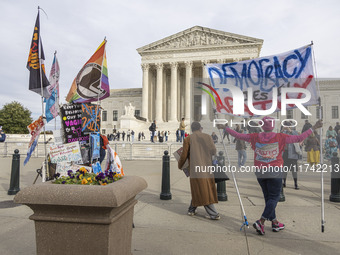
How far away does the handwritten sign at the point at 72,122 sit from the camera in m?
5.20

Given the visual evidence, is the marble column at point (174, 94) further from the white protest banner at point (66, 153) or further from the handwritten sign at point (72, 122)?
the white protest banner at point (66, 153)

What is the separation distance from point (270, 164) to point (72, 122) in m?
3.73

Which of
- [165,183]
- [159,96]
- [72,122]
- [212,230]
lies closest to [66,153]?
[72,122]

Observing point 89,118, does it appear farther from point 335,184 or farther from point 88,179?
point 335,184

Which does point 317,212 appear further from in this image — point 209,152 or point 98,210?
point 98,210

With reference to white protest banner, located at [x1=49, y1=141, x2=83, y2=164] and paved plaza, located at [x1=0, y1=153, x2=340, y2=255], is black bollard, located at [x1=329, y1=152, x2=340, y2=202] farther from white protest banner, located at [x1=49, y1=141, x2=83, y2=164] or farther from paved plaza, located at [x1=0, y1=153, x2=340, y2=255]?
white protest banner, located at [x1=49, y1=141, x2=83, y2=164]

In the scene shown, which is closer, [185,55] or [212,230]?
[212,230]

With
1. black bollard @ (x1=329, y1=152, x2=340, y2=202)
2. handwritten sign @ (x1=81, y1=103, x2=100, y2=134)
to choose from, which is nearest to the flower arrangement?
handwritten sign @ (x1=81, y1=103, x2=100, y2=134)

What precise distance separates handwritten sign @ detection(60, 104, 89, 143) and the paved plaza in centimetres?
169

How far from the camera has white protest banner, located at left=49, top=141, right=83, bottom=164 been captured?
466 cm

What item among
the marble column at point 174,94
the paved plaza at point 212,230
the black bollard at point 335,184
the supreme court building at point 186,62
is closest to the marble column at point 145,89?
the supreme court building at point 186,62

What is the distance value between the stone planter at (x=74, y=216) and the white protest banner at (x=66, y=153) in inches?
85.4

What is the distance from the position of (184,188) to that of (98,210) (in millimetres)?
5592

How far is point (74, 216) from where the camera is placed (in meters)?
2.50
